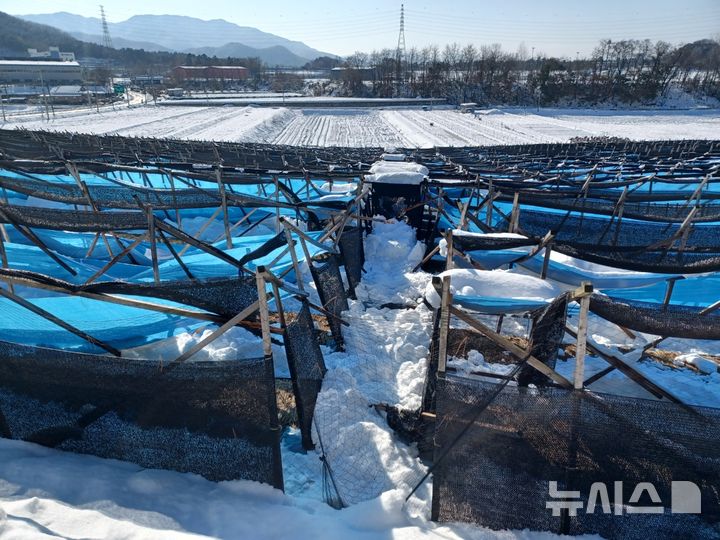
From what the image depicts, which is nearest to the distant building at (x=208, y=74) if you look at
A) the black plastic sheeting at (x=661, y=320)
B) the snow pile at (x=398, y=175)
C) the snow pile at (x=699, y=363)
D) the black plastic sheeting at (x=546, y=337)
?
the snow pile at (x=398, y=175)

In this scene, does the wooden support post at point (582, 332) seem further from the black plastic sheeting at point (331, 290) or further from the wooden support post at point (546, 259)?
the black plastic sheeting at point (331, 290)

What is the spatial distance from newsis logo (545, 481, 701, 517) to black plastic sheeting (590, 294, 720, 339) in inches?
37.0

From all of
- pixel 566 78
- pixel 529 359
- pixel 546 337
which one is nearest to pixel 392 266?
pixel 546 337

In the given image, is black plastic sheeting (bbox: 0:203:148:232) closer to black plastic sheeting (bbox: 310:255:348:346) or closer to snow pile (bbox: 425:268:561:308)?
black plastic sheeting (bbox: 310:255:348:346)

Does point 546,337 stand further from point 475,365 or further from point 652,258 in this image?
point 652,258

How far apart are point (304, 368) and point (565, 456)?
214 cm

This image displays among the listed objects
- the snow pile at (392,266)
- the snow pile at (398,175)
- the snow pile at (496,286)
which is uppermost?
the snow pile at (398,175)

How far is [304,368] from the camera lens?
387cm

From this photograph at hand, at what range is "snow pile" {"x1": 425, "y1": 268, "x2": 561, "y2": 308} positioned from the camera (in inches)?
162

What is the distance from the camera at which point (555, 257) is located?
5.45 metres

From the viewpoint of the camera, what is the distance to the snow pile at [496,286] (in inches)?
162

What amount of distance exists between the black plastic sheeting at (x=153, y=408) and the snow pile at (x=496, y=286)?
6.50ft

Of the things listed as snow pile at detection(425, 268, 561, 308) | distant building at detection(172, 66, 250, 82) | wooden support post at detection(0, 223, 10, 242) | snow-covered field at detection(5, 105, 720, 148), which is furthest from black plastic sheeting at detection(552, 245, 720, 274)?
distant building at detection(172, 66, 250, 82)

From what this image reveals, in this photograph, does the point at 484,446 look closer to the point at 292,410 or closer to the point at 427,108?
the point at 292,410
